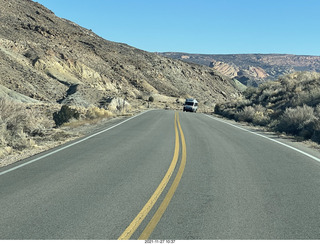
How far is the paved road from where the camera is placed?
5020 millimetres

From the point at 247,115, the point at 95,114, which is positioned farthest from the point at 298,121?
the point at 95,114

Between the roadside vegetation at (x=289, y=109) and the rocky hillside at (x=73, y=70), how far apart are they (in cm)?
2123

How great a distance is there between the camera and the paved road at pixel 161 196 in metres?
5.02

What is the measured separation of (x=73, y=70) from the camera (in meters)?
64.9

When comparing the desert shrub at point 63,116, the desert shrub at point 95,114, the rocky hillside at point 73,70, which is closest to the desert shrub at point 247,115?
the desert shrub at point 95,114

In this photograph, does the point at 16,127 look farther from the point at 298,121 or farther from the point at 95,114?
the point at 95,114

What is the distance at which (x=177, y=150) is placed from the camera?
1207 cm

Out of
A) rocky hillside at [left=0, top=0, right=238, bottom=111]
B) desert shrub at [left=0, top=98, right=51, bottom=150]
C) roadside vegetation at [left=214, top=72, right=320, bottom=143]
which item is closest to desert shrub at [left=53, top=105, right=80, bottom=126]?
desert shrub at [left=0, top=98, right=51, bottom=150]

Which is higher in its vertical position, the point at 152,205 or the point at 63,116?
the point at 152,205

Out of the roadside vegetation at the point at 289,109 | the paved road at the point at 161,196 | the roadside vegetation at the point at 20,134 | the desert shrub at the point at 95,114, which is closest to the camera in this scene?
the paved road at the point at 161,196

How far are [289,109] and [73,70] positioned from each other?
50205mm

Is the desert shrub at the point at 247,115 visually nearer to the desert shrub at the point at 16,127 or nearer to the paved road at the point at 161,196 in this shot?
the desert shrub at the point at 16,127
